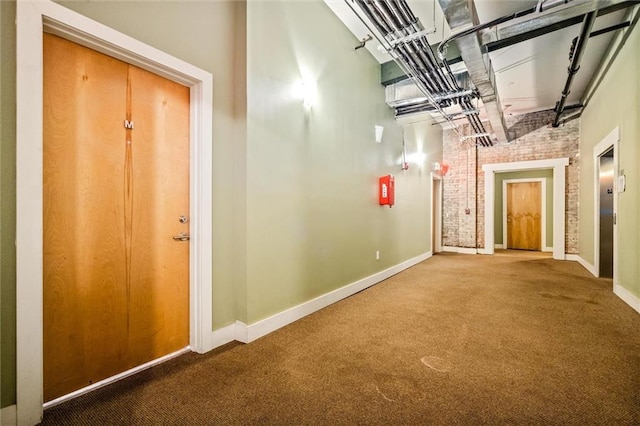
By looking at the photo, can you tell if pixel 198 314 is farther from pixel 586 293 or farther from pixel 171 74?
pixel 586 293

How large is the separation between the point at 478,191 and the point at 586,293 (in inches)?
178

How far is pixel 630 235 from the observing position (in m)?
3.38

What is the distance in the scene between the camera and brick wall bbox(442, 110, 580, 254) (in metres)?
6.96

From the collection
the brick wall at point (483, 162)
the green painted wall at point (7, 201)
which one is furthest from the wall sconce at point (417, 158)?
the green painted wall at point (7, 201)

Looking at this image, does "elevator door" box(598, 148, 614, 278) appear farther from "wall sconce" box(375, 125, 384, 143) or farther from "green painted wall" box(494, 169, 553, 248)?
"green painted wall" box(494, 169, 553, 248)

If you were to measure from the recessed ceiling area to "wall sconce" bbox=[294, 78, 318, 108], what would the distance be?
80 centimetres

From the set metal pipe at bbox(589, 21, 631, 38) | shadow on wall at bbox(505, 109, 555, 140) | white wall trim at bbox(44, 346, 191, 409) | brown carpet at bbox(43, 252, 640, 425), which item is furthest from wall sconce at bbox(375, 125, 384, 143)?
shadow on wall at bbox(505, 109, 555, 140)

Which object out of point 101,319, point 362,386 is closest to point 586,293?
point 362,386

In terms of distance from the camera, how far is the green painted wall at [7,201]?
1.42 meters

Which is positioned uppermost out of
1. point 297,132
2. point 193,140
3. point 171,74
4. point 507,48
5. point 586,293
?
point 507,48

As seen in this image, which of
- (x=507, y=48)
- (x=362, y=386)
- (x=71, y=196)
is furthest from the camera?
(x=507, y=48)

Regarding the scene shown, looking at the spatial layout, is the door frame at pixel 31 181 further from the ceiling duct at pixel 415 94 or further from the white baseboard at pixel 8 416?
the ceiling duct at pixel 415 94

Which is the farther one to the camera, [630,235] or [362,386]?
[630,235]

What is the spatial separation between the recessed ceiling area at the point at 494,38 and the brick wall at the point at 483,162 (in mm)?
1457
